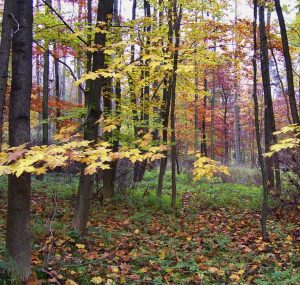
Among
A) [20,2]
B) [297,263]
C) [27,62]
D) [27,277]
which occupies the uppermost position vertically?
[20,2]

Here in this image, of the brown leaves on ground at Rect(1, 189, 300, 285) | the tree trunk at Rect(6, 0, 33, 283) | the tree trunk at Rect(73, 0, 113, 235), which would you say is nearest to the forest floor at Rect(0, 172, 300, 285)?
the brown leaves on ground at Rect(1, 189, 300, 285)

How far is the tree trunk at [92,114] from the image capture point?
251 inches

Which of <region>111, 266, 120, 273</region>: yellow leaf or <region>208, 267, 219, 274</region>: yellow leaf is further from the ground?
<region>111, 266, 120, 273</region>: yellow leaf

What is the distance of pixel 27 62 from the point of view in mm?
4152

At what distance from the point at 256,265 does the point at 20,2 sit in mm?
5236

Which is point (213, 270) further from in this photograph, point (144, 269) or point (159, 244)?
point (159, 244)

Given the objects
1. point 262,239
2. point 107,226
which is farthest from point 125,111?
point 262,239

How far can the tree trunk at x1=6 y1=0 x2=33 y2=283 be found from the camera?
4.10 metres

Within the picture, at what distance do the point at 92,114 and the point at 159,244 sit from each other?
2.85 metres

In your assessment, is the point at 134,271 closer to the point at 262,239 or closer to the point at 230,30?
the point at 262,239

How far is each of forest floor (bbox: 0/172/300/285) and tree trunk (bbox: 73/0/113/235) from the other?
383 millimetres

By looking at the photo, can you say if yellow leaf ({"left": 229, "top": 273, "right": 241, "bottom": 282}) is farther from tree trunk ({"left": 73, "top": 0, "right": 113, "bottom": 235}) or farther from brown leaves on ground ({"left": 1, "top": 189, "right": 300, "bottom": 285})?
tree trunk ({"left": 73, "top": 0, "right": 113, "bottom": 235})

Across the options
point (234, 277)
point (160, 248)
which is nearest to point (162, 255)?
point (160, 248)

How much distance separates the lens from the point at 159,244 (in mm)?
7000
